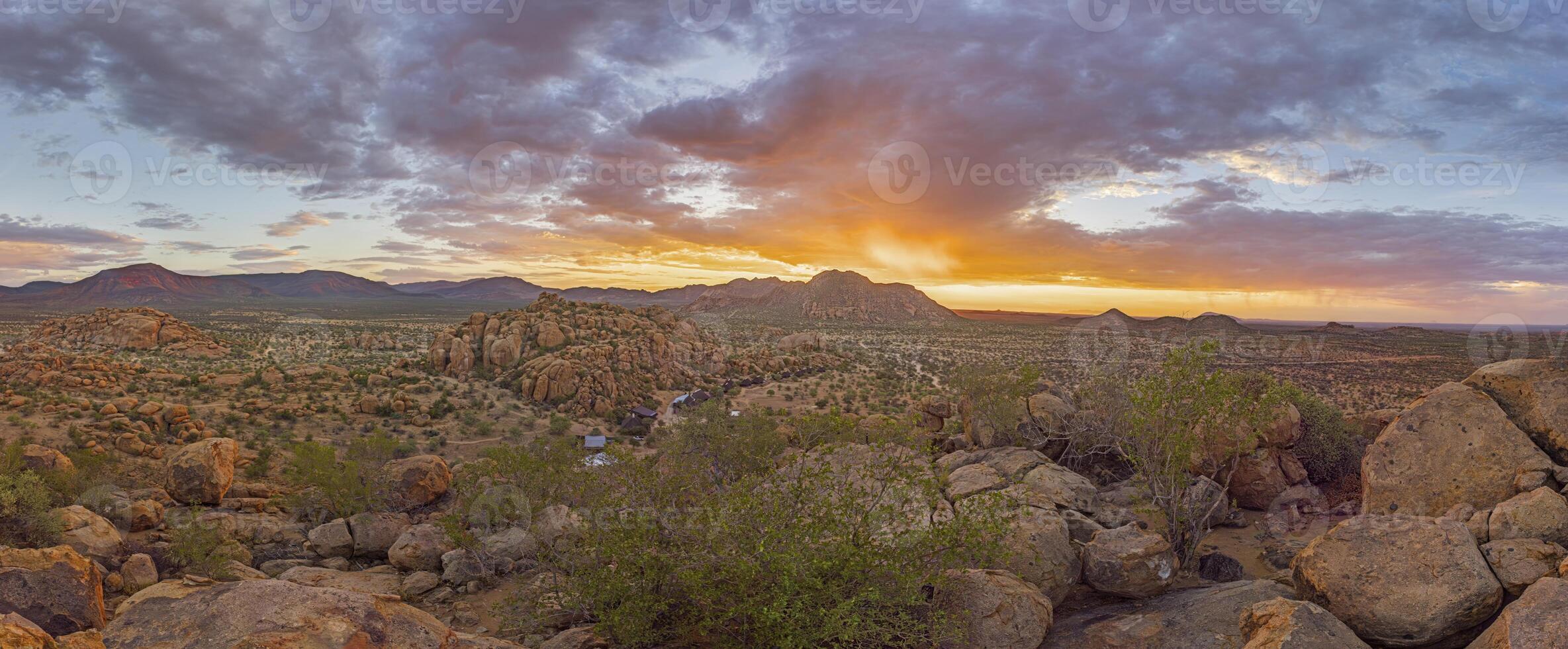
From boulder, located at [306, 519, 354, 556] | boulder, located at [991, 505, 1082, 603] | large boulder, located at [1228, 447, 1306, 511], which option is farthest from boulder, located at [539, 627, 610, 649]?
large boulder, located at [1228, 447, 1306, 511]

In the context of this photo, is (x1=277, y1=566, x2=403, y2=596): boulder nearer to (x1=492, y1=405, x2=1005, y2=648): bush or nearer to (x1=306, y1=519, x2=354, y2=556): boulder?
(x1=306, y1=519, x2=354, y2=556): boulder

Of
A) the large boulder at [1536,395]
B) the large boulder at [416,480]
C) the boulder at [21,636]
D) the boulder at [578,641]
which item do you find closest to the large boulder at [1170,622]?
the large boulder at [1536,395]

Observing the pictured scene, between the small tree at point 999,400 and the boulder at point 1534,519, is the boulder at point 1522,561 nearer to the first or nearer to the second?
the boulder at point 1534,519

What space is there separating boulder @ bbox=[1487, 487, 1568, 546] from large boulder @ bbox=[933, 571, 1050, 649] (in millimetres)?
6899

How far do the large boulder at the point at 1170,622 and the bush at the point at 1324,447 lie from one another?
34.0 feet

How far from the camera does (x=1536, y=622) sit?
6.97 metres

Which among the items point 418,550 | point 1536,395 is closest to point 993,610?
point 1536,395

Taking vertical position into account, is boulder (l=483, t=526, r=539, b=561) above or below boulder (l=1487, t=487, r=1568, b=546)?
below

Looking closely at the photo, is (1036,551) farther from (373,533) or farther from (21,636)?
(373,533)

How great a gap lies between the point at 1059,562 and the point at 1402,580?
14.7 feet

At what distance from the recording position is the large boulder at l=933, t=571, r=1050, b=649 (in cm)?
908

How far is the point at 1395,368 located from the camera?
48250 millimetres

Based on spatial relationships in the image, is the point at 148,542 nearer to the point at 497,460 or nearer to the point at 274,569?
the point at 274,569

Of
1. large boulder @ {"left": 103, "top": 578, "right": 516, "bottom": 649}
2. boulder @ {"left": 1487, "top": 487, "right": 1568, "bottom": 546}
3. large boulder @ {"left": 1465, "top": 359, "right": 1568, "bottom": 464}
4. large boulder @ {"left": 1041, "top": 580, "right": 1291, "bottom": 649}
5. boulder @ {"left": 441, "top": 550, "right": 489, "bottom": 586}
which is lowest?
boulder @ {"left": 441, "top": 550, "right": 489, "bottom": 586}
